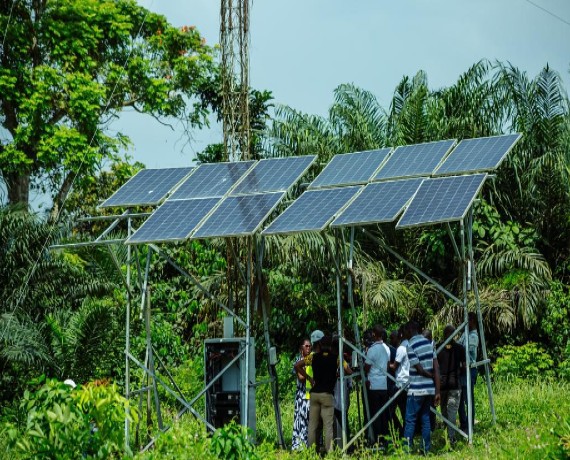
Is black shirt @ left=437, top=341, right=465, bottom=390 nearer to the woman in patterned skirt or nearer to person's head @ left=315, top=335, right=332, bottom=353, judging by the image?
person's head @ left=315, top=335, right=332, bottom=353

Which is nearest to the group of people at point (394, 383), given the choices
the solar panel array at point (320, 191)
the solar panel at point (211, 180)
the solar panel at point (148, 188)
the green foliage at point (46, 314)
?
the solar panel array at point (320, 191)

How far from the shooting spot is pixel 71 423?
10.2 metres

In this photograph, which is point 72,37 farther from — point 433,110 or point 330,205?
point 330,205

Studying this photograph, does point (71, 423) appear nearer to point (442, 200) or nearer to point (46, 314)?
point (442, 200)

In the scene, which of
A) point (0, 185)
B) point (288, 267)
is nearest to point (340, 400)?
point (288, 267)

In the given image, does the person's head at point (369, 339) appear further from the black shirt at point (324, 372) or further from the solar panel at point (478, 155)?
the solar panel at point (478, 155)

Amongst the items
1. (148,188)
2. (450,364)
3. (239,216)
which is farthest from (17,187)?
(450,364)

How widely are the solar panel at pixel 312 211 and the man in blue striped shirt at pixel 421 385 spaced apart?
192 cm

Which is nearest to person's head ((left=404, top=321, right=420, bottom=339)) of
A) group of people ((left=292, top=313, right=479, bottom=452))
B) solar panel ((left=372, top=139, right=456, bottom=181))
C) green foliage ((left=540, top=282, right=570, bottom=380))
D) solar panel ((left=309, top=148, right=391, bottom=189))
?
group of people ((left=292, top=313, right=479, bottom=452))

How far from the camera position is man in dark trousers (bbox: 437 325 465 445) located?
14.3 m

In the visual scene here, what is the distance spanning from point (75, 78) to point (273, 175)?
40.6ft

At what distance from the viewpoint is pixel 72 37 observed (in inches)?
1051

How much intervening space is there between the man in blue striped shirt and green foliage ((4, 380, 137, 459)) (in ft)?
13.8

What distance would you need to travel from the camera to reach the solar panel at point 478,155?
47.7ft
